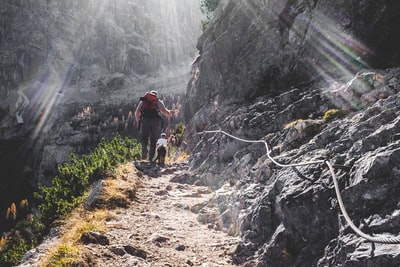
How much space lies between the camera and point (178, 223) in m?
8.69

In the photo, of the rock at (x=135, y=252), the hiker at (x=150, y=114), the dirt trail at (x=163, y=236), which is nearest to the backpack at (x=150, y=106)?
the hiker at (x=150, y=114)

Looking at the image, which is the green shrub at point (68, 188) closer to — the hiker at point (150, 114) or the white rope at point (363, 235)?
the hiker at point (150, 114)

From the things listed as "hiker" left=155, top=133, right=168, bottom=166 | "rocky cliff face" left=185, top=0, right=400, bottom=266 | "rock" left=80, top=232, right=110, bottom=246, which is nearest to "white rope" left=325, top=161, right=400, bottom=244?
"rocky cliff face" left=185, top=0, right=400, bottom=266

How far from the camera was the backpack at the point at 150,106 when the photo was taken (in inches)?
605

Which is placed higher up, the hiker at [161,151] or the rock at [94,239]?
the hiker at [161,151]

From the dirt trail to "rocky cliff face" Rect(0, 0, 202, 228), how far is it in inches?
2507

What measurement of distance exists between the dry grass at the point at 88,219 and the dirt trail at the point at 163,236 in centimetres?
23

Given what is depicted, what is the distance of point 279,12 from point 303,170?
508 inches

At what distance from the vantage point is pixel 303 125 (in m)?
9.27

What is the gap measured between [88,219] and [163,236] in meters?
1.85

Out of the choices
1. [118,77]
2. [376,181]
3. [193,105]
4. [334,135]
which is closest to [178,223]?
[334,135]

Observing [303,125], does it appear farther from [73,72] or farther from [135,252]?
[73,72]

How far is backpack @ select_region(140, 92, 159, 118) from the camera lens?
15.4 meters

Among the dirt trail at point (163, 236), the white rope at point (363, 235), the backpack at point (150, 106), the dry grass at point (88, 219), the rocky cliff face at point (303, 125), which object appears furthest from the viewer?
the backpack at point (150, 106)
